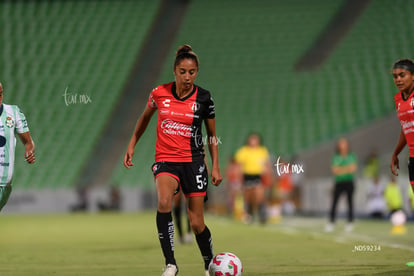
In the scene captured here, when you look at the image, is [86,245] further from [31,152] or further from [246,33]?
[246,33]

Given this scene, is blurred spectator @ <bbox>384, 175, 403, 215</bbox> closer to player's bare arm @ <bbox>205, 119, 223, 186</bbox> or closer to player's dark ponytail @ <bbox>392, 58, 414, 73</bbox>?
player's dark ponytail @ <bbox>392, 58, 414, 73</bbox>

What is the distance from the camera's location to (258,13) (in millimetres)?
30859

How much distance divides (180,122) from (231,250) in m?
3.90

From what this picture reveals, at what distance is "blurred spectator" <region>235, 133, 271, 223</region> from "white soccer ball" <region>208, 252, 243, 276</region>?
9.50 metres

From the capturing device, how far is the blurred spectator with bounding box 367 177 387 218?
17.7m

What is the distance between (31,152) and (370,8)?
84.1 feet

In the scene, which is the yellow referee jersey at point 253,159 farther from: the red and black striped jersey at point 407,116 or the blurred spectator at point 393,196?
the red and black striped jersey at point 407,116

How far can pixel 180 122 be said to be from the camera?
20.6 ft

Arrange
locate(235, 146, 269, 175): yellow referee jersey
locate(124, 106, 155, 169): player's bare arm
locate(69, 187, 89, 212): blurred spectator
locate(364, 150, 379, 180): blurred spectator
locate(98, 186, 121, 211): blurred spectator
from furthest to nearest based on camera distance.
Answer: locate(98, 186, 121, 211): blurred spectator < locate(69, 187, 89, 212): blurred spectator < locate(364, 150, 379, 180): blurred spectator < locate(235, 146, 269, 175): yellow referee jersey < locate(124, 106, 155, 169): player's bare arm

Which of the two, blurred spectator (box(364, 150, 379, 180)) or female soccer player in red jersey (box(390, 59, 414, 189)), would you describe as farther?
blurred spectator (box(364, 150, 379, 180))

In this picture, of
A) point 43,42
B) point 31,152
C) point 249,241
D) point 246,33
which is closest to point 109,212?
point 43,42

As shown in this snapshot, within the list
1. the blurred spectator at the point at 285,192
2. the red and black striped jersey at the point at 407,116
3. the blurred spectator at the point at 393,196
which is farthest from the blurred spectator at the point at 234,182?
the red and black striped jersey at the point at 407,116

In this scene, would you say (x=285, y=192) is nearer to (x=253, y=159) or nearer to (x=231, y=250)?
(x=253, y=159)

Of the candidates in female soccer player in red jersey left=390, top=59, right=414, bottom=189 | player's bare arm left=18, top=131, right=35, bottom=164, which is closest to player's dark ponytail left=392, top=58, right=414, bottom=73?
female soccer player in red jersey left=390, top=59, right=414, bottom=189
